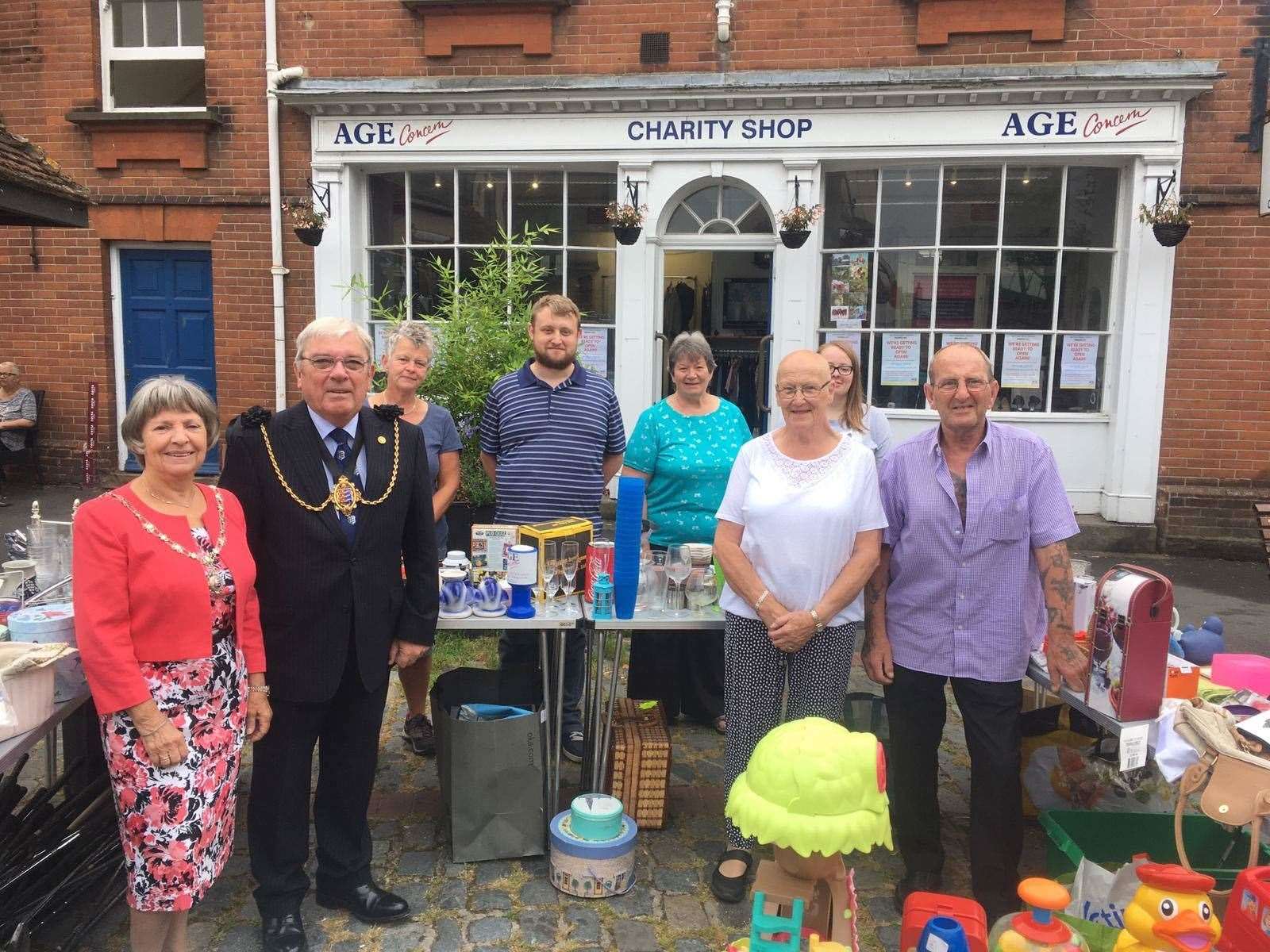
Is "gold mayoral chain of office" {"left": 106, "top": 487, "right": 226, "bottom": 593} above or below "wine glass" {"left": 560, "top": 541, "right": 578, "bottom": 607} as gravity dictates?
above

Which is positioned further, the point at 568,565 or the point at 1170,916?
the point at 568,565

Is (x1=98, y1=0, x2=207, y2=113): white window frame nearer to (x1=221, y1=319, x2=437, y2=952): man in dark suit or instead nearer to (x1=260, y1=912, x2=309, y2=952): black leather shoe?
(x1=221, y1=319, x2=437, y2=952): man in dark suit

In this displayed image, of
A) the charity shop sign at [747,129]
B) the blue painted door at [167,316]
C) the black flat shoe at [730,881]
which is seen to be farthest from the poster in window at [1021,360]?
the blue painted door at [167,316]

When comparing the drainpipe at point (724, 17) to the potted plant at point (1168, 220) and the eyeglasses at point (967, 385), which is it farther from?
the eyeglasses at point (967, 385)

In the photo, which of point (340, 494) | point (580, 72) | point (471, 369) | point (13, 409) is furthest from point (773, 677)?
point (13, 409)

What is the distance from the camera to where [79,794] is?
10.7 feet

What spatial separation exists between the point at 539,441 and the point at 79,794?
206 cm

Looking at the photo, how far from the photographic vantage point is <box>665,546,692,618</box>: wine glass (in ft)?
11.6

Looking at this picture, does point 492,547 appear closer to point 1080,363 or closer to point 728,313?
point 728,313

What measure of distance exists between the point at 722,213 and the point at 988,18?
2.52m

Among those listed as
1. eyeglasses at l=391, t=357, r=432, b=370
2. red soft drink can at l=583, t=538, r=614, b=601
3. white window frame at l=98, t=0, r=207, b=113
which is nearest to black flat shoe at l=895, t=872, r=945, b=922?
red soft drink can at l=583, t=538, r=614, b=601

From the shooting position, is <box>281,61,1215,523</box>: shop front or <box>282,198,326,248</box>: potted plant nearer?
<box>281,61,1215,523</box>: shop front

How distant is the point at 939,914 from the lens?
231cm

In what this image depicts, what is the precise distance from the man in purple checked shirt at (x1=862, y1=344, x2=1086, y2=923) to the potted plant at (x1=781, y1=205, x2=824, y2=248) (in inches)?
190
